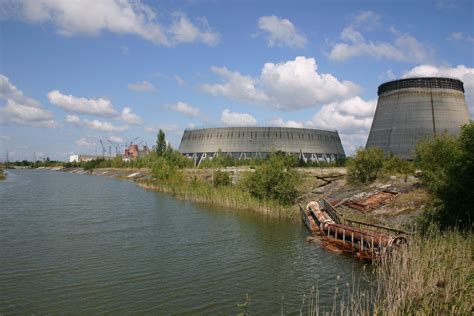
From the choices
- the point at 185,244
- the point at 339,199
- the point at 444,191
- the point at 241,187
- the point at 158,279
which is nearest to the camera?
the point at 158,279

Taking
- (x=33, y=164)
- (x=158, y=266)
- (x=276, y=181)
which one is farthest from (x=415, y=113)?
(x=33, y=164)

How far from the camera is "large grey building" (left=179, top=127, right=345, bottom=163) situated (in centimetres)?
8819

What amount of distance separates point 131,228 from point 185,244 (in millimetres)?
4796

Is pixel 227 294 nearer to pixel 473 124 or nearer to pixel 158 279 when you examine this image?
pixel 158 279

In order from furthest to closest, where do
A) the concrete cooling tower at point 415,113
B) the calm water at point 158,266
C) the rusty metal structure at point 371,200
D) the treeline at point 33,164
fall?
the treeline at point 33,164, the concrete cooling tower at point 415,113, the rusty metal structure at point 371,200, the calm water at point 158,266

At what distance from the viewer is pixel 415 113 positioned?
4966cm

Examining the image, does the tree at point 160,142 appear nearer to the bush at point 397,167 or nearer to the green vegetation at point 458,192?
the bush at point 397,167

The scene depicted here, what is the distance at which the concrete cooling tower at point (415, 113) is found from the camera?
4862 cm

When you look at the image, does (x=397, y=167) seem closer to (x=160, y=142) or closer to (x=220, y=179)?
(x=220, y=179)

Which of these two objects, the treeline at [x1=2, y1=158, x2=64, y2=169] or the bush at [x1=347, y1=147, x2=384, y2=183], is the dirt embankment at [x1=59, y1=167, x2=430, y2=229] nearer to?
the bush at [x1=347, y1=147, x2=384, y2=183]

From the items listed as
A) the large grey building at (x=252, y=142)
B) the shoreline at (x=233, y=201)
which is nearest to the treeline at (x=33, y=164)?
the large grey building at (x=252, y=142)

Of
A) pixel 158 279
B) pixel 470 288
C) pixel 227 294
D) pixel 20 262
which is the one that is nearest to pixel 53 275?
pixel 20 262

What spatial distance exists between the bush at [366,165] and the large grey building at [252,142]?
174 feet

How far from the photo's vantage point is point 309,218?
68.1 feet
